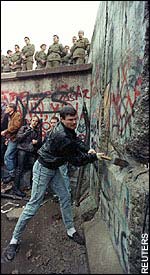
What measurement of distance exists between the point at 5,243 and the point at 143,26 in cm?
247

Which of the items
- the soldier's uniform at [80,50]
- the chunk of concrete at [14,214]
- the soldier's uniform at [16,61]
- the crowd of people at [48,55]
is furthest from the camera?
the soldier's uniform at [16,61]

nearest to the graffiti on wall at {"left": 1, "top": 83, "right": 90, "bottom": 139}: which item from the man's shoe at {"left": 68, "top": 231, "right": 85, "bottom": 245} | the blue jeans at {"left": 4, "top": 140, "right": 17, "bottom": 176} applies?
the blue jeans at {"left": 4, "top": 140, "right": 17, "bottom": 176}

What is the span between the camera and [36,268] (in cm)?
254

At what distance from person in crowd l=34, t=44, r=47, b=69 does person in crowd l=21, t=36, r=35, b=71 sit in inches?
7.1

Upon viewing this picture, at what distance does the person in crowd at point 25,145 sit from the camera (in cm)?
496

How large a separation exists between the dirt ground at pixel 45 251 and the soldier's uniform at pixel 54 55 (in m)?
4.72

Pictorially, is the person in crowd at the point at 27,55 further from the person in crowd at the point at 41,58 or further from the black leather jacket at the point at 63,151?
the black leather jacket at the point at 63,151

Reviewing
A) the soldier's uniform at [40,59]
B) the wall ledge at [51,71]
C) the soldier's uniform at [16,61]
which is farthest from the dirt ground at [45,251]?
the soldier's uniform at [16,61]

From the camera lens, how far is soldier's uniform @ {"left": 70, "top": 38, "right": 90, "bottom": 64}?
23.6ft

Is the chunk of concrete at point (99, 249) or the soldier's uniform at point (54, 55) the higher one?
the soldier's uniform at point (54, 55)

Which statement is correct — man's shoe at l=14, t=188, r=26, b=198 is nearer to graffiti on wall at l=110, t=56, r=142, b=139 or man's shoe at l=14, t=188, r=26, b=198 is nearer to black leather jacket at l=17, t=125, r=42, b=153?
black leather jacket at l=17, t=125, r=42, b=153

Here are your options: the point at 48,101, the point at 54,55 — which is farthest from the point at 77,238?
the point at 54,55

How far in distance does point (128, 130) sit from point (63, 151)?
0.75m

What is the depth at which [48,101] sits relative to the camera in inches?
233
